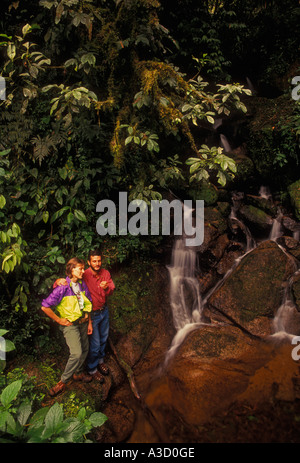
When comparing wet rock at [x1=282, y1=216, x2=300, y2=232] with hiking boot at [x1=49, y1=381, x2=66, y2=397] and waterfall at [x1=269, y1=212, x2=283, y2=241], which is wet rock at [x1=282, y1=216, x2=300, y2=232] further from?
hiking boot at [x1=49, y1=381, x2=66, y2=397]

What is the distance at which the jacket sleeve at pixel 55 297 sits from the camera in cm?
317

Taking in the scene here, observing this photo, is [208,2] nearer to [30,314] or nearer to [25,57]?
[25,57]

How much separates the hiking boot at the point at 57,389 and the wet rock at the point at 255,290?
10.6 feet

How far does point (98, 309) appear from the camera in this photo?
376 cm

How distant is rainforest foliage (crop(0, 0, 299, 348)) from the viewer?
3494 millimetres

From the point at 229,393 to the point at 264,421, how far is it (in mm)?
562

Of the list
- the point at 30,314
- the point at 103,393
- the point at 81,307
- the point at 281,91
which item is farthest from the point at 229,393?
the point at 281,91

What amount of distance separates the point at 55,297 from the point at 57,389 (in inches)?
56.1

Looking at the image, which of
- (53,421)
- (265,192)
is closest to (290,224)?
(265,192)

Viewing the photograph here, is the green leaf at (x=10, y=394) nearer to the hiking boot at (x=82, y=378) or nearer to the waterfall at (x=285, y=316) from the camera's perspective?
the hiking boot at (x=82, y=378)

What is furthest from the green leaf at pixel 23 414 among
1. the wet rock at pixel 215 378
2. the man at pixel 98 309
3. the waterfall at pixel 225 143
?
the waterfall at pixel 225 143

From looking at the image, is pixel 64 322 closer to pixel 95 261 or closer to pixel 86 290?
pixel 86 290

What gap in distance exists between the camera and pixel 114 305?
494 cm
